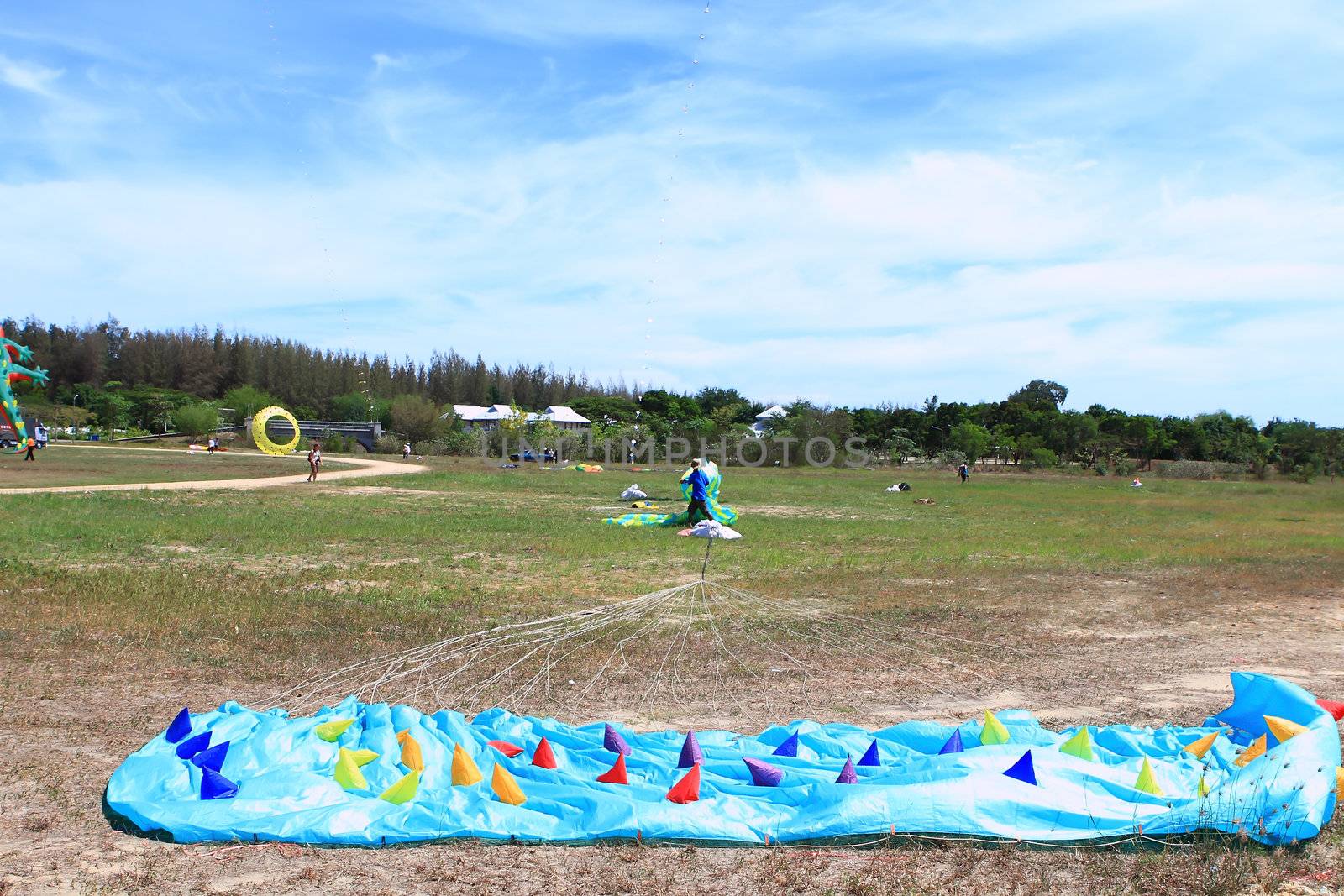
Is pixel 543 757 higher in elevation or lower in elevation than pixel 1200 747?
lower

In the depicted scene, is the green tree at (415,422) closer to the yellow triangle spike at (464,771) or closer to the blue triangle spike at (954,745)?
the yellow triangle spike at (464,771)

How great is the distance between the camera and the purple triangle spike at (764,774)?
495 cm

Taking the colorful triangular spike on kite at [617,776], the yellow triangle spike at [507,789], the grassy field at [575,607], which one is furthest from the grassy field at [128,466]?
the colorful triangular spike on kite at [617,776]

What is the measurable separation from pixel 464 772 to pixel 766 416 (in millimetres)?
77766

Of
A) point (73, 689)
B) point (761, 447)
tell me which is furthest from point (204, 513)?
point (761, 447)

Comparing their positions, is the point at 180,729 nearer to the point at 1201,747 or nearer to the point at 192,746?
the point at 192,746

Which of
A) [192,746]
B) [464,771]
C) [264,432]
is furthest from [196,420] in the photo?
[464,771]

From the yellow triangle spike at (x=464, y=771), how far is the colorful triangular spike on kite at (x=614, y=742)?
0.79 metres

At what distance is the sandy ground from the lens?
395 centimetres

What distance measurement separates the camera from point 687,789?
4.65m

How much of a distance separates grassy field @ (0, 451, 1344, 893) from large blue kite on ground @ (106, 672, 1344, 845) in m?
0.14

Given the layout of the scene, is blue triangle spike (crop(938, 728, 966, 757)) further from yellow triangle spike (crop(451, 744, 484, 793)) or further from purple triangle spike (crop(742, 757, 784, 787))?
yellow triangle spike (crop(451, 744, 484, 793))

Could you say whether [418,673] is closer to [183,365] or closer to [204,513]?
[204,513]

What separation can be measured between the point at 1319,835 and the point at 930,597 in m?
6.82
